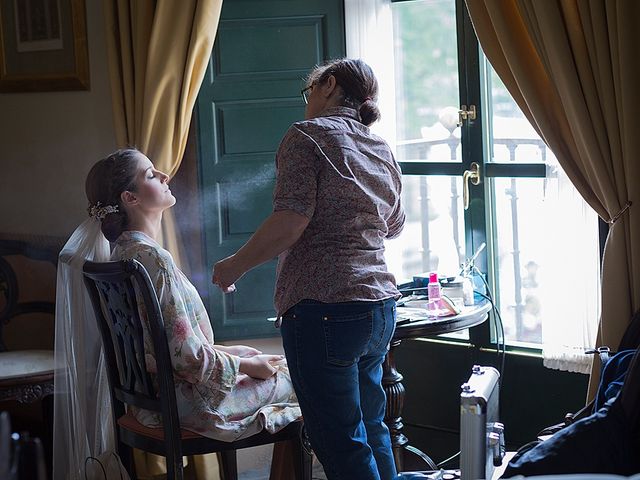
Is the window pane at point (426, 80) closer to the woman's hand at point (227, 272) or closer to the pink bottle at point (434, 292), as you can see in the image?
the pink bottle at point (434, 292)

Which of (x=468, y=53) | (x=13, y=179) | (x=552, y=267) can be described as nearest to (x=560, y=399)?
(x=552, y=267)

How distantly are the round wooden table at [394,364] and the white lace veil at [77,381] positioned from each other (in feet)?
3.14

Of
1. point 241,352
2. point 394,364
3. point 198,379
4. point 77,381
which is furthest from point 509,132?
point 77,381

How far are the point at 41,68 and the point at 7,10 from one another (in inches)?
11.2

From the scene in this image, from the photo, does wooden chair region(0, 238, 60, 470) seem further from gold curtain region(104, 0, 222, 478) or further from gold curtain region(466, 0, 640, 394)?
gold curtain region(466, 0, 640, 394)

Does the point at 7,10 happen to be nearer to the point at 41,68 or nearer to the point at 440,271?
the point at 41,68

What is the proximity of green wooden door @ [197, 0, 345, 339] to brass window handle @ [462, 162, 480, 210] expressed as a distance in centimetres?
70

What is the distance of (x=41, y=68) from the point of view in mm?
4270

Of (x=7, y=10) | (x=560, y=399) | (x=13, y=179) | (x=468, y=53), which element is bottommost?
(x=560, y=399)

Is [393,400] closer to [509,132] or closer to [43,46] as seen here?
[509,132]

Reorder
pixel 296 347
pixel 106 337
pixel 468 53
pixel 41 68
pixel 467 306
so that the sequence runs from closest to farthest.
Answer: pixel 296 347, pixel 106 337, pixel 467 306, pixel 468 53, pixel 41 68

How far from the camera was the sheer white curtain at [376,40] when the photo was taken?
13.1ft

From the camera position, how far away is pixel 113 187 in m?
3.16

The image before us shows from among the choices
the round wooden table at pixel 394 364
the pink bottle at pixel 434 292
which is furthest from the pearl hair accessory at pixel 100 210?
the pink bottle at pixel 434 292
